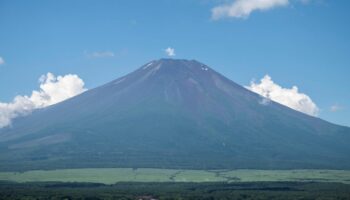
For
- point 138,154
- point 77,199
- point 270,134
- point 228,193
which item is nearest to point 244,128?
point 270,134

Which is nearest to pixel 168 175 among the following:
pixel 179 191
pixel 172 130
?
pixel 179 191

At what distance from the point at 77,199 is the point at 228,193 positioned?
55.0 ft

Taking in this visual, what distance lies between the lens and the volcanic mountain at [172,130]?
112625mm

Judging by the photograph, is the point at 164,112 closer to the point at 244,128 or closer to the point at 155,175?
the point at 244,128

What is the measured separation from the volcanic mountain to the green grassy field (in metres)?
7.16

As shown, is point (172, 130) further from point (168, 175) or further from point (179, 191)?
point (179, 191)

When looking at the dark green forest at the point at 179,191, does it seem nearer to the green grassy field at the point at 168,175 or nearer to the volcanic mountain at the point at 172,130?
the green grassy field at the point at 168,175

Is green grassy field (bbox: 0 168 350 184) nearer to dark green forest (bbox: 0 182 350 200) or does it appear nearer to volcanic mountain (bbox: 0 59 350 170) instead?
dark green forest (bbox: 0 182 350 200)

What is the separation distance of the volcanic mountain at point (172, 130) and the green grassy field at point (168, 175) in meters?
7.16

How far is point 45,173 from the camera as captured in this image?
89750 millimetres

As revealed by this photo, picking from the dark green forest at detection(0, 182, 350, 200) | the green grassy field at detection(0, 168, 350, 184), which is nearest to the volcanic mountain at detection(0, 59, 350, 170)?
the green grassy field at detection(0, 168, 350, 184)

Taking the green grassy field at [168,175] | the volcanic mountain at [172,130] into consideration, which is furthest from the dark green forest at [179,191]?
the volcanic mountain at [172,130]

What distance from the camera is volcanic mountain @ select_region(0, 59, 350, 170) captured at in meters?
113

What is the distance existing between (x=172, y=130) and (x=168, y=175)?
172 feet
